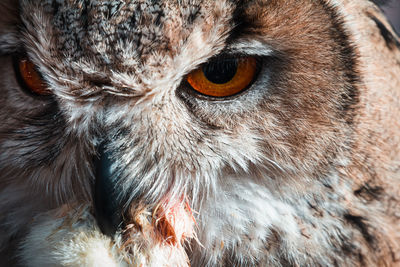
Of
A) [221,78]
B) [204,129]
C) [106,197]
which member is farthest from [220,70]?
[106,197]

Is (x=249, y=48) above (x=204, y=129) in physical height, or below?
above

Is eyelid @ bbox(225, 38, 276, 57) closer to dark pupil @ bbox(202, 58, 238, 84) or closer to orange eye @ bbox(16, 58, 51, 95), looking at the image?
dark pupil @ bbox(202, 58, 238, 84)

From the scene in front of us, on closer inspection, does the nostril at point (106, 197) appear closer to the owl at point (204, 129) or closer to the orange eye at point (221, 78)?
the owl at point (204, 129)

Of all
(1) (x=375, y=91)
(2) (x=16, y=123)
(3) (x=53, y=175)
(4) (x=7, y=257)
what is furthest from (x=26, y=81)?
(1) (x=375, y=91)

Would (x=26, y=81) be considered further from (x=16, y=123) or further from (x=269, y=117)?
(x=269, y=117)

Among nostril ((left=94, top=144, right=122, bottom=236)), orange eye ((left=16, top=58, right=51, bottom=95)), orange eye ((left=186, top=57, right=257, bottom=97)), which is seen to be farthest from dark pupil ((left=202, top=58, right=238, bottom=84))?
orange eye ((left=16, top=58, right=51, bottom=95))

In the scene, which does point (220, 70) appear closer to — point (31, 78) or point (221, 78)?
point (221, 78)
